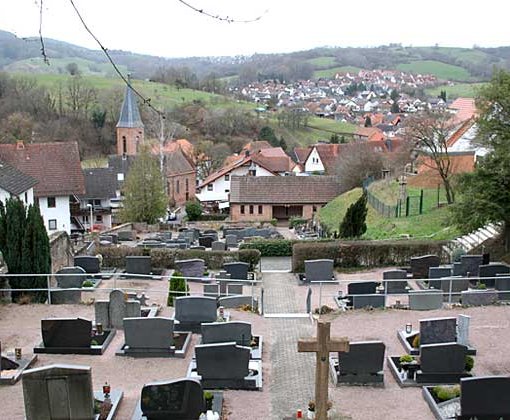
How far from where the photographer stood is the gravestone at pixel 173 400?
1133 centimetres

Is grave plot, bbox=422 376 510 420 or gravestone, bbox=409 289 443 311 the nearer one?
grave plot, bbox=422 376 510 420

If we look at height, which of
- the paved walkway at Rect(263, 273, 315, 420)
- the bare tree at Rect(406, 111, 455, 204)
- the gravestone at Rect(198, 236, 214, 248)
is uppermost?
the bare tree at Rect(406, 111, 455, 204)

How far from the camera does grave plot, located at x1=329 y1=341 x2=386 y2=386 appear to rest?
43.1ft

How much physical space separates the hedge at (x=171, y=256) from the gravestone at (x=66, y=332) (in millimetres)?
11681

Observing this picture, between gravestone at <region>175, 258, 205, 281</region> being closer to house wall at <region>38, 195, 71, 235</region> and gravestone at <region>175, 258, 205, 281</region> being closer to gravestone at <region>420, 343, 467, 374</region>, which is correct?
gravestone at <region>420, 343, 467, 374</region>

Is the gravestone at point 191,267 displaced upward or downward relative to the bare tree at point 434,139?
downward

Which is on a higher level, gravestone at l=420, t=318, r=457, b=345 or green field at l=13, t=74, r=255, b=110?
green field at l=13, t=74, r=255, b=110

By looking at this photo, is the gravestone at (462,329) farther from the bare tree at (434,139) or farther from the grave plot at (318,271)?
the bare tree at (434,139)

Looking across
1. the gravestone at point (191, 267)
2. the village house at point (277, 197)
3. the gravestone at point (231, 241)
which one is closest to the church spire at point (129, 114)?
the village house at point (277, 197)

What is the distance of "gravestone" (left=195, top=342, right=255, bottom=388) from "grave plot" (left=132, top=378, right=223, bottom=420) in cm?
163

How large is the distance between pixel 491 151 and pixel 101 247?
658 inches

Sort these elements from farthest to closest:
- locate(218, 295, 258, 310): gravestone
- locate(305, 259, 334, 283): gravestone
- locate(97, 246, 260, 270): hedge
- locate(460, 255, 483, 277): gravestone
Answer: locate(97, 246, 260, 270): hedge
locate(305, 259, 334, 283): gravestone
locate(460, 255, 483, 277): gravestone
locate(218, 295, 258, 310): gravestone

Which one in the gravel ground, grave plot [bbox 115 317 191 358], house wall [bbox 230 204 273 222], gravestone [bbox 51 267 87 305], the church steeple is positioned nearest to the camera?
the gravel ground

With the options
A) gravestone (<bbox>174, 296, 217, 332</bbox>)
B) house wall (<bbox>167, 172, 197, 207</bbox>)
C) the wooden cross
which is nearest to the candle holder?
gravestone (<bbox>174, 296, 217, 332</bbox>)
